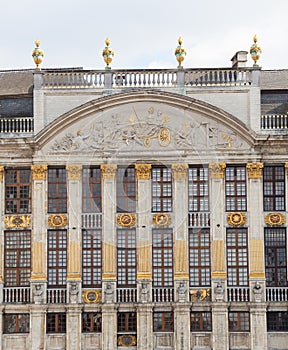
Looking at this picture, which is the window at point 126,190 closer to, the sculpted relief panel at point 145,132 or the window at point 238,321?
the sculpted relief panel at point 145,132

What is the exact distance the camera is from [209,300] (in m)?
35.7

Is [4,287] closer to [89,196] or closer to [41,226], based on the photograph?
[41,226]

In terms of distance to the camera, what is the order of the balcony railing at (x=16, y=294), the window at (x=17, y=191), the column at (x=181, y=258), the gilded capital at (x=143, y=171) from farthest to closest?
the window at (x=17, y=191)
the gilded capital at (x=143, y=171)
the balcony railing at (x=16, y=294)
the column at (x=181, y=258)

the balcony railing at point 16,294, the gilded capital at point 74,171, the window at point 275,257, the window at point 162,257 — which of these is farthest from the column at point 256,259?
the balcony railing at point 16,294

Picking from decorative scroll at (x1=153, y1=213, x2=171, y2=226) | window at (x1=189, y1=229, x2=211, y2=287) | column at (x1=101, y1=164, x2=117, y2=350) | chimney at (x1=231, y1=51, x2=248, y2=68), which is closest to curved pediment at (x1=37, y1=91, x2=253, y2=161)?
column at (x1=101, y1=164, x2=117, y2=350)

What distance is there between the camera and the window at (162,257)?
119 feet

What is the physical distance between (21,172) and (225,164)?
8.76m

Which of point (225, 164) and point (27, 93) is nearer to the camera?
point (225, 164)

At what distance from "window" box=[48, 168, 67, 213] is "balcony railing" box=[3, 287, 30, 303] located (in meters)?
3.52

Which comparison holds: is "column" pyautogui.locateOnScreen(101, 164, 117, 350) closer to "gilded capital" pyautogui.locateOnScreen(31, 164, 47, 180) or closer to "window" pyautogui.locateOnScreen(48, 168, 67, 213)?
"window" pyautogui.locateOnScreen(48, 168, 67, 213)

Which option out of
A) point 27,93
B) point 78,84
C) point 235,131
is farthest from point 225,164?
point 27,93

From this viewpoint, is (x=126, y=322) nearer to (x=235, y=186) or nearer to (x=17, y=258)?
(x=17, y=258)

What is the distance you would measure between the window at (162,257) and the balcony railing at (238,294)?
2508mm

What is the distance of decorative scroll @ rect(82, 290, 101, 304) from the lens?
35812 mm
